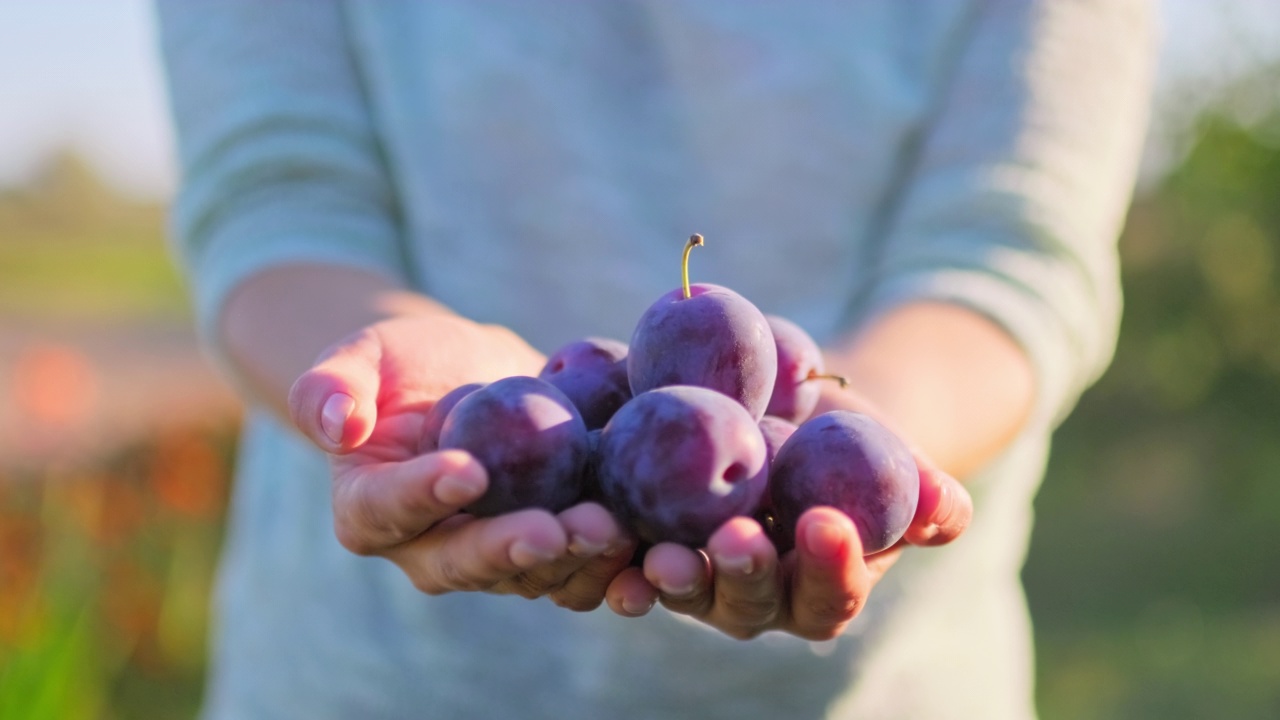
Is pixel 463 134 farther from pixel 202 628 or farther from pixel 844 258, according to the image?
pixel 202 628

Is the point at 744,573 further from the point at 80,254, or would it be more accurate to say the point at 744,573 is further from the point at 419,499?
the point at 80,254

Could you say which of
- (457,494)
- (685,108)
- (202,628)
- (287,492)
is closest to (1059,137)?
(685,108)

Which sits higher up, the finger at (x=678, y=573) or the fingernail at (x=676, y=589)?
the finger at (x=678, y=573)

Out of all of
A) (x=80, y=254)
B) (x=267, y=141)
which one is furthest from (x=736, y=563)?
(x=80, y=254)

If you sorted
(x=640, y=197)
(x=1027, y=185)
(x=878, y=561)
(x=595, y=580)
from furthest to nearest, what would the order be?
(x=640, y=197)
(x=1027, y=185)
(x=878, y=561)
(x=595, y=580)

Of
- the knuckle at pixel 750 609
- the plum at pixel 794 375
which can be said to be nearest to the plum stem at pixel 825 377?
the plum at pixel 794 375

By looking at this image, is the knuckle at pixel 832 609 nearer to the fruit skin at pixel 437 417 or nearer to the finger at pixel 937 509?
the finger at pixel 937 509
